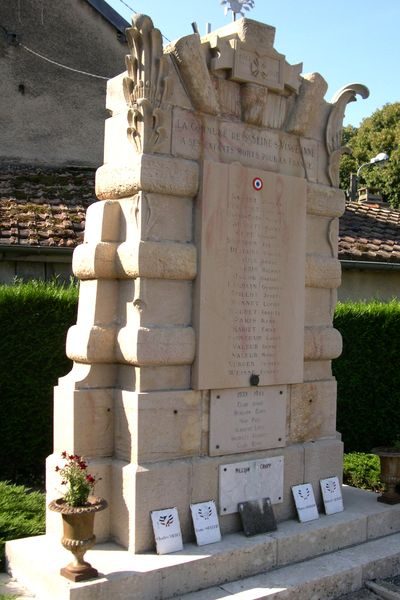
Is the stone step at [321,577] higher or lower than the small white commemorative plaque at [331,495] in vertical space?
lower

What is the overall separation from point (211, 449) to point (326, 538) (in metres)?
1.13

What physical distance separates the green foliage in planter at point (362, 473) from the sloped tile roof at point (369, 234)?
4.47m

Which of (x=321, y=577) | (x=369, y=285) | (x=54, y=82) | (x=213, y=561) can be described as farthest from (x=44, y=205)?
(x=321, y=577)

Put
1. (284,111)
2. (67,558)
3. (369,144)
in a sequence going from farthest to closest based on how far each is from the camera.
A: (369,144) < (284,111) < (67,558)

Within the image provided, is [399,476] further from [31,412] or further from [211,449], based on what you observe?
[31,412]

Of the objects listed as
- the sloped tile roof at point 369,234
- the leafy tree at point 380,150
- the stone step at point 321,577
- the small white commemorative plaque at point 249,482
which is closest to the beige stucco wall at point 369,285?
the sloped tile roof at point 369,234

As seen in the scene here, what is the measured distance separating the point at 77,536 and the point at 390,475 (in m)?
2.94

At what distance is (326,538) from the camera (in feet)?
16.7

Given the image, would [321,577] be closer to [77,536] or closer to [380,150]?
[77,536]

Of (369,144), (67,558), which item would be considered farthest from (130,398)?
(369,144)

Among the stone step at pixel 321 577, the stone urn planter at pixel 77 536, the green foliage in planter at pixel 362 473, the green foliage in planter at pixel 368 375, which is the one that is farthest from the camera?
the green foliage in planter at pixel 368 375

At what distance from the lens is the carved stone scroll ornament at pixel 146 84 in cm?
461

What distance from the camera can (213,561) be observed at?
442cm

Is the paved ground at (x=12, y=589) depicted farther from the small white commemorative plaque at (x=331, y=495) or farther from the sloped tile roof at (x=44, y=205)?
the sloped tile roof at (x=44, y=205)
